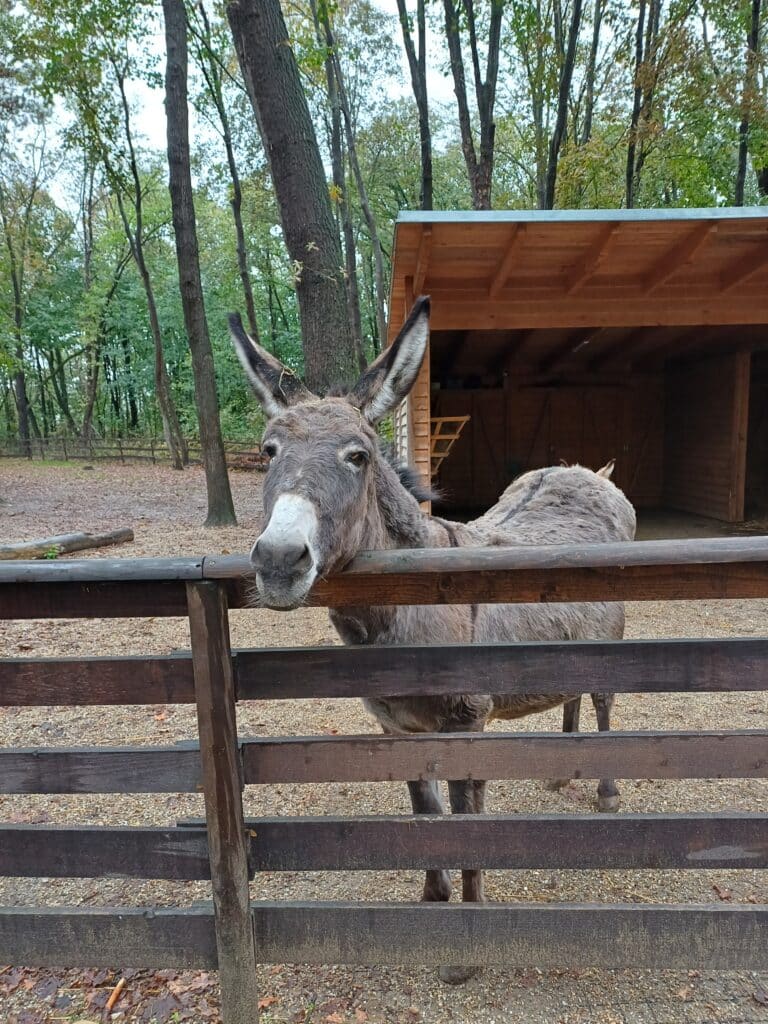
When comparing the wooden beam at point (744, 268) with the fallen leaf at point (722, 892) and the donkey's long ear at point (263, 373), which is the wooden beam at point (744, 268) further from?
the donkey's long ear at point (263, 373)

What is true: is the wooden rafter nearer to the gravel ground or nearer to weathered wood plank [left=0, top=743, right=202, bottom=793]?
the gravel ground

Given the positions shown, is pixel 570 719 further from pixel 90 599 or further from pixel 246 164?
pixel 246 164

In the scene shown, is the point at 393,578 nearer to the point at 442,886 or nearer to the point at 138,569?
the point at 138,569

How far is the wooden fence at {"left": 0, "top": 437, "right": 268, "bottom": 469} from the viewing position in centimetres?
2778

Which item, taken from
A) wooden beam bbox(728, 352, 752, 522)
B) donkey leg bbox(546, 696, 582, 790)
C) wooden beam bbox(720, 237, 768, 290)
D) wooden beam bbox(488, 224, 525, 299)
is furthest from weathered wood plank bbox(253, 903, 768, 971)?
wooden beam bbox(728, 352, 752, 522)

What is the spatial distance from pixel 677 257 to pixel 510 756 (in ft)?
24.1

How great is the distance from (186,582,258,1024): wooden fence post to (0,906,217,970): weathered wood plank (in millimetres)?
97

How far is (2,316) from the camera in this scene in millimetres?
25031

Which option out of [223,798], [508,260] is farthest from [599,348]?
[223,798]

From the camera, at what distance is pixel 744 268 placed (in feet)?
25.6

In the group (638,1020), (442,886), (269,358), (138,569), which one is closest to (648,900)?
(638,1020)

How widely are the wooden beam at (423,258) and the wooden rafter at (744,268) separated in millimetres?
4326

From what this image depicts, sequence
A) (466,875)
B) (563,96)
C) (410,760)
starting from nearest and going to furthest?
(410,760)
(466,875)
(563,96)

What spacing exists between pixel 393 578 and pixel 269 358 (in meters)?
1.14
